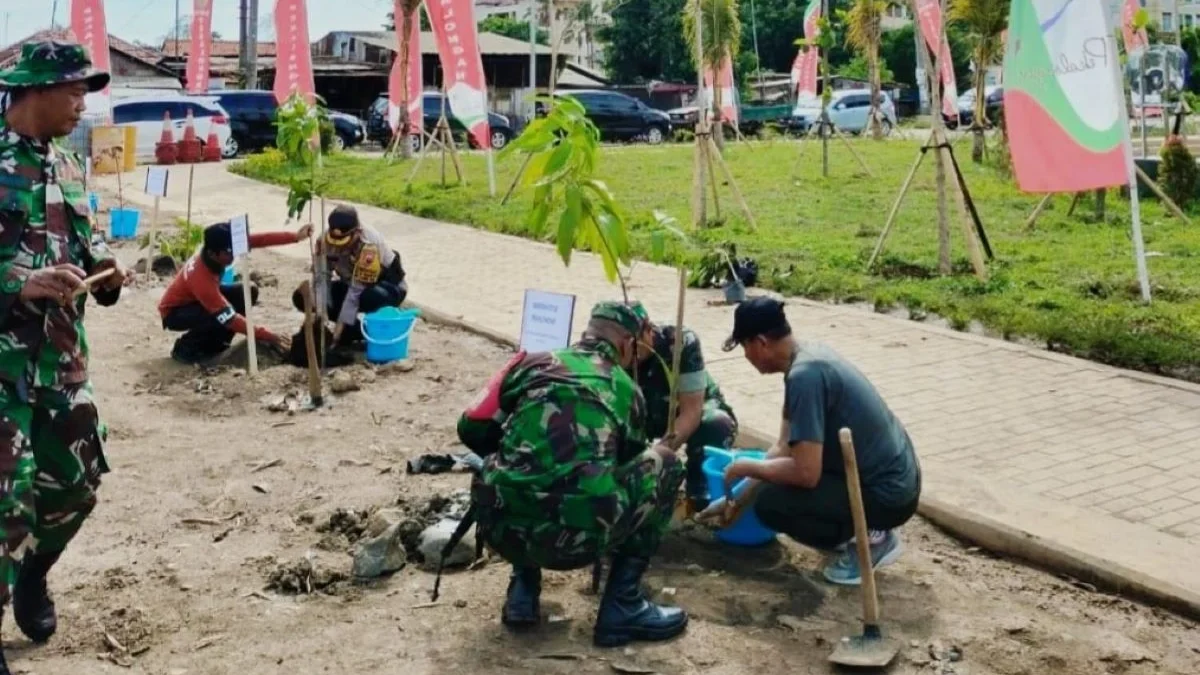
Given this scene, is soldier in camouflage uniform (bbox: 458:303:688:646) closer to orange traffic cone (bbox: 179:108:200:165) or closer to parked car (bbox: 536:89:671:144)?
orange traffic cone (bbox: 179:108:200:165)

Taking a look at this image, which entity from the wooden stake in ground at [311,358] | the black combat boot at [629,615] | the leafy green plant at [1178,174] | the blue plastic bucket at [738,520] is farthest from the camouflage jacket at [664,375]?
the leafy green plant at [1178,174]

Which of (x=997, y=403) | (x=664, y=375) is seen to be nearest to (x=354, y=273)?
(x=664, y=375)

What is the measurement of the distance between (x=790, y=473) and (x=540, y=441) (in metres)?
0.86

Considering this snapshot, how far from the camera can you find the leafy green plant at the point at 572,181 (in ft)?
14.0

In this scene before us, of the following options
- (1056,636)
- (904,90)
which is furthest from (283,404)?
(904,90)

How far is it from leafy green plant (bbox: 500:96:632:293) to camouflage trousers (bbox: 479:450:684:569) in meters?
0.83

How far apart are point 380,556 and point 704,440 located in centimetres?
134

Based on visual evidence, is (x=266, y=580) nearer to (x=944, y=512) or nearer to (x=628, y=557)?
(x=628, y=557)

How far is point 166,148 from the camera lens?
25.9 meters

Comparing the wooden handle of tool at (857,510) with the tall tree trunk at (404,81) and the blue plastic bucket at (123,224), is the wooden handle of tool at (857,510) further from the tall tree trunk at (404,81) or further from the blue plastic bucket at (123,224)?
the tall tree trunk at (404,81)

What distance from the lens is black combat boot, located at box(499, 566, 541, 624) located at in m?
3.98

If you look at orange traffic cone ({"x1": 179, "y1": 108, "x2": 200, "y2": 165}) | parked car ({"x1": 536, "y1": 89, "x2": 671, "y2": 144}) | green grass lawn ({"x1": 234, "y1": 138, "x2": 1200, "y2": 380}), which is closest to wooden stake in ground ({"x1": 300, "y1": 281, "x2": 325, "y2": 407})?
green grass lawn ({"x1": 234, "y1": 138, "x2": 1200, "y2": 380})

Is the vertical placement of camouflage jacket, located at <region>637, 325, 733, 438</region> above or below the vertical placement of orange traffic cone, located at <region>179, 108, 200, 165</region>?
below

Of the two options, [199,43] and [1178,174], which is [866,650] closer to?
[1178,174]
